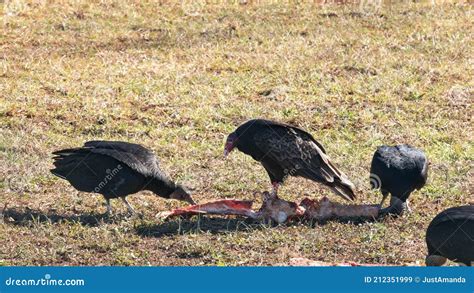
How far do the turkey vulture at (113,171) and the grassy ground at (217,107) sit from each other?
23 cm

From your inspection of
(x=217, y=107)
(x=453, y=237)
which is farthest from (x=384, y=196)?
(x=217, y=107)

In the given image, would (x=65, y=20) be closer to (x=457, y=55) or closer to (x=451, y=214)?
(x=457, y=55)

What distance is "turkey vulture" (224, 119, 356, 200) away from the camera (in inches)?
303

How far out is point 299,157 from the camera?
7734mm

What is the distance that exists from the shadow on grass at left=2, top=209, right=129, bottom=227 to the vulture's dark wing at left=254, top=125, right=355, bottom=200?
1170mm

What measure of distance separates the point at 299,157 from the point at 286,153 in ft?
0.33

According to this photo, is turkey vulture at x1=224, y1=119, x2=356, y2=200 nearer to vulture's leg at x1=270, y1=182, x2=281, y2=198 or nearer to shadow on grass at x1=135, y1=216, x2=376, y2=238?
vulture's leg at x1=270, y1=182, x2=281, y2=198

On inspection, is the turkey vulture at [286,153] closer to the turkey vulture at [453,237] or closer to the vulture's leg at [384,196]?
the vulture's leg at [384,196]

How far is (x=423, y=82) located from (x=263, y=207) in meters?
4.32

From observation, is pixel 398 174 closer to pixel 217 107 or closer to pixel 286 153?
pixel 286 153

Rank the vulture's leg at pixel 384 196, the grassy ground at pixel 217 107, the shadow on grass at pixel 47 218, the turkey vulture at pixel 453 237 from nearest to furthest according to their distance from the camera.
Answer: the turkey vulture at pixel 453 237
the grassy ground at pixel 217 107
the shadow on grass at pixel 47 218
the vulture's leg at pixel 384 196

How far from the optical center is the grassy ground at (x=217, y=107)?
710 centimetres

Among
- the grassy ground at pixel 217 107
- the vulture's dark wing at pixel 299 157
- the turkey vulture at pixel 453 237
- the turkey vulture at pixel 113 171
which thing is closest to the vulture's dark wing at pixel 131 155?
the turkey vulture at pixel 113 171

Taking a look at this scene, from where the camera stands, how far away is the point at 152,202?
8.15 metres
